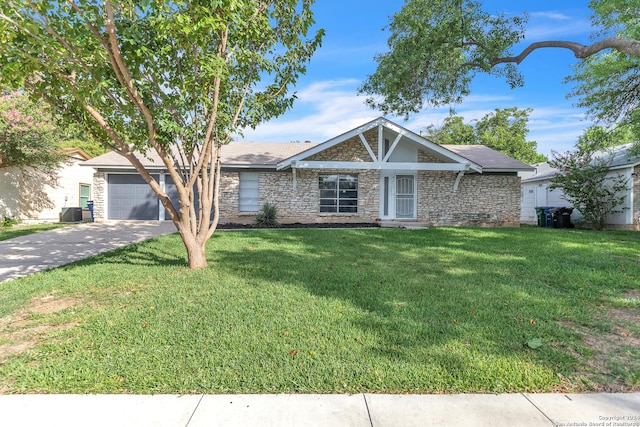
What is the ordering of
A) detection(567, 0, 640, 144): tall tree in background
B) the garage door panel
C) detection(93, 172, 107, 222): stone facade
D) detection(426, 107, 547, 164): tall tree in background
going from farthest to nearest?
detection(426, 107, 547, 164): tall tree in background < the garage door panel < detection(93, 172, 107, 222): stone facade < detection(567, 0, 640, 144): tall tree in background

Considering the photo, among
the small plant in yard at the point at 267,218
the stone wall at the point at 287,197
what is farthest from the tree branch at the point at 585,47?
the small plant in yard at the point at 267,218

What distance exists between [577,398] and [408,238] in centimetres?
854

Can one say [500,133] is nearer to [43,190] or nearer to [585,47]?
[585,47]

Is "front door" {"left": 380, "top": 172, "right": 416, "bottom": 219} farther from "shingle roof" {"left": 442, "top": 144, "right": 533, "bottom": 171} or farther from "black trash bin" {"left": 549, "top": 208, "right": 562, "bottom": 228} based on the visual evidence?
"black trash bin" {"left": 549, "top": 208, "right": 562, "bottom": 228}

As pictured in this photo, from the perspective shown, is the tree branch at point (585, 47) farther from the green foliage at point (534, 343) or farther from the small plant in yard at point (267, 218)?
the small plant in yard at point (267, 218)

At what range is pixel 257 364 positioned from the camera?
10.1ft

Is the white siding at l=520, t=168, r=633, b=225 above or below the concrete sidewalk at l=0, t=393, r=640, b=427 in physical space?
above

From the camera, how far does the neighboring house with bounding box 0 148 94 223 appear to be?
17.3 meters

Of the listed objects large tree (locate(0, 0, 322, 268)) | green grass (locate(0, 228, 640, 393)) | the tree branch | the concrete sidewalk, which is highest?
the tree branch

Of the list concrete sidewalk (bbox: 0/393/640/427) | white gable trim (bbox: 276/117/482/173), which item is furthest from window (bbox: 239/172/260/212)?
concrete sidewalk (bbox: 0/393/640/427)

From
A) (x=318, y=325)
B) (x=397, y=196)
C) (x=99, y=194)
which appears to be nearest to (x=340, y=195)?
(x=397, y=196)

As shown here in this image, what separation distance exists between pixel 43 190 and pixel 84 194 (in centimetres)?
273

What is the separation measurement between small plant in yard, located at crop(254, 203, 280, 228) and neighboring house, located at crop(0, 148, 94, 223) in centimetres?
879

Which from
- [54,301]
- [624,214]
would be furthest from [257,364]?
[624,214]
